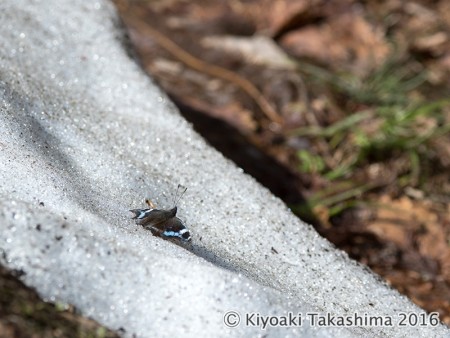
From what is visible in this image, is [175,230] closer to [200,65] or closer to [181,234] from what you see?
[181,234]

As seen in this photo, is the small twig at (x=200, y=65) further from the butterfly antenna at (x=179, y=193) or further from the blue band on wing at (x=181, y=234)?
the blue band on wing at (x=181, y=234)

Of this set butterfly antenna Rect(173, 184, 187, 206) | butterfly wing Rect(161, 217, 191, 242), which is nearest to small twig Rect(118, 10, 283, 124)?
butterfly antenna Rect(173, 184, 187, 206)

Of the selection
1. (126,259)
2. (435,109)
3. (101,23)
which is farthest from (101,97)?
(435,109)

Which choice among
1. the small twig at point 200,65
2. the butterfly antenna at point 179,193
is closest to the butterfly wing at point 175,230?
the butterfly antenna at point 179,193

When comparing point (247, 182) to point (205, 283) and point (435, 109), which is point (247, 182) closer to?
point (205, 283)

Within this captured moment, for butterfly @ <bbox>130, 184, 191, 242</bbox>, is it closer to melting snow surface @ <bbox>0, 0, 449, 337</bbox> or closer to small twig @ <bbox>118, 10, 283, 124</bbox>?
melting snow surface @ <bbox>0, 0, 449, 337</bbox>

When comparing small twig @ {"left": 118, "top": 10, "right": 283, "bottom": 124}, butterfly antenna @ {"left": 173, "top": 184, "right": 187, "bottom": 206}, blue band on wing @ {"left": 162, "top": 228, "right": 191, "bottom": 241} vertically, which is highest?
small twig @ {"left": 118, "top": 10, "right": 283, "bottom": 124}

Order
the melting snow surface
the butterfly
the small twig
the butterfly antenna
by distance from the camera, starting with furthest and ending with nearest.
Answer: the small twig, the butterfly antenna, the butterfly, the melting snow surface
